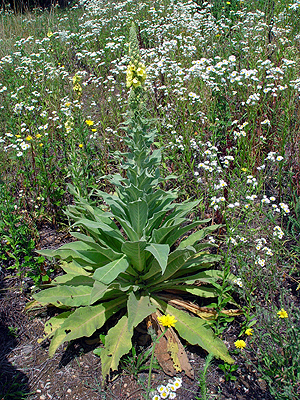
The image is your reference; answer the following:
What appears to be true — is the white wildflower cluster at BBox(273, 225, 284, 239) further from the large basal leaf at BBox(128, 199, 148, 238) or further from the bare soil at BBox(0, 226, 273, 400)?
the large basal leaf at BBox(128, 199, 148, 238)

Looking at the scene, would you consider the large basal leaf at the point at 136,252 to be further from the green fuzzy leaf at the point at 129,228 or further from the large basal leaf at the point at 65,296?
the large basal leaf at the point at 65,296

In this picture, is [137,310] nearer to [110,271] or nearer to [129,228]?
Answer: [110,271]

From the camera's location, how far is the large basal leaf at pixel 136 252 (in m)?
2.70

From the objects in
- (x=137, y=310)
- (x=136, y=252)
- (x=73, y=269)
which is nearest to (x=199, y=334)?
(x=137, y=310)

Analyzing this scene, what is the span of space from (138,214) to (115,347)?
1.11 m

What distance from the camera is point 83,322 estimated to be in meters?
2.77

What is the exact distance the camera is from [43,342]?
2.96 m

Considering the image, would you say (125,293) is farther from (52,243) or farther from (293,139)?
(293,139)

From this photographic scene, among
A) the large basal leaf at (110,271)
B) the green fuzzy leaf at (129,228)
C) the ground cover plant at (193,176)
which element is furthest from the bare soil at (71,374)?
the green fuzzy leaf at (129,228)

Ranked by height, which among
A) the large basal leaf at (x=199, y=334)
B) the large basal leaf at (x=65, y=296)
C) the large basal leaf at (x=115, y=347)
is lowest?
the large basal leaf at (x=199, y=334)

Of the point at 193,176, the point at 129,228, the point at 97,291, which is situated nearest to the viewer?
the point at 97,291

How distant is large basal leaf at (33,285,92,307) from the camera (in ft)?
9.43

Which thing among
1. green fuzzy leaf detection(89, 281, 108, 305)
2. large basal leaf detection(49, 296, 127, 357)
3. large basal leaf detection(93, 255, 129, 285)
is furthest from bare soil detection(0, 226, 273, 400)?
large basal leaf detection(93, 255, 129, 285)

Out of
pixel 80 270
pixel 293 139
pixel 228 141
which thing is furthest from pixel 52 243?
pixel 293 139
